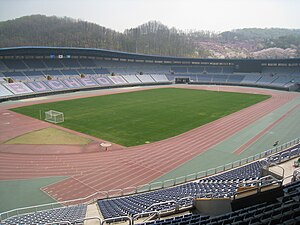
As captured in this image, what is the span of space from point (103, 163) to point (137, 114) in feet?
60.3

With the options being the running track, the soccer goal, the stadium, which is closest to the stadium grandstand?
the stadium

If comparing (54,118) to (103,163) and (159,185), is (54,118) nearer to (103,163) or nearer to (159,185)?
(103,163)

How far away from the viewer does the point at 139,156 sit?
77.7 ft

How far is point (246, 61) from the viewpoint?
8525 centimetres

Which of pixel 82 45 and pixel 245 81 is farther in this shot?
pixel 82 45

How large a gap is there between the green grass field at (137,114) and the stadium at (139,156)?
15 cm

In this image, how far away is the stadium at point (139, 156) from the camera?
410 inches

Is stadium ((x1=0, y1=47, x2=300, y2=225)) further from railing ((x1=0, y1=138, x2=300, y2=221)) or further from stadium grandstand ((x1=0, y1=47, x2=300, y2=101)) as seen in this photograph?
stadium grandstand ((x1=0, y1=47, x2=300, y2=101))

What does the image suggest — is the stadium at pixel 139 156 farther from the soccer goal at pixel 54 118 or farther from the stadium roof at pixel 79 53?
the stadium roof at pixel 79 53

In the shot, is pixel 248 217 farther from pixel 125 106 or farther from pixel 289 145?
pixel 125 106

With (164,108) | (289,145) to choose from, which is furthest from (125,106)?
(289,145)

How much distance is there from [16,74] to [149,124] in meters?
43.8

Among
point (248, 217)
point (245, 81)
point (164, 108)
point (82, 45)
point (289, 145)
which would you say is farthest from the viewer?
point (82, 45)

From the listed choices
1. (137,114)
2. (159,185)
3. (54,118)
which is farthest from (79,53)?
(159,185)
